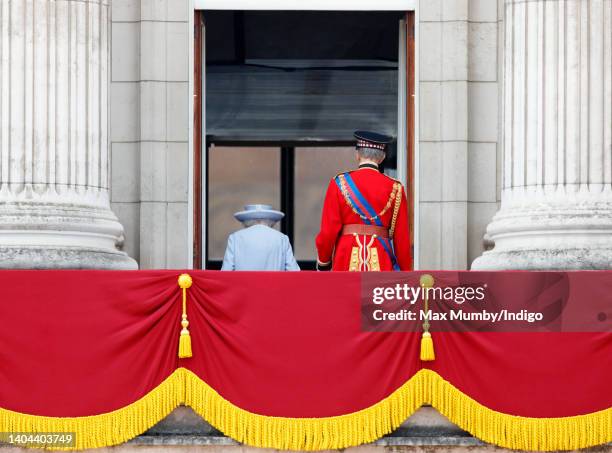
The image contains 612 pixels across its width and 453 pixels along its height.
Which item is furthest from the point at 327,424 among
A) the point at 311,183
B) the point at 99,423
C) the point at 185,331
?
the point at 311,183

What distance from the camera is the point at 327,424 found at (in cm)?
1173

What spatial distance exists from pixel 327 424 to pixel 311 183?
9810 mm

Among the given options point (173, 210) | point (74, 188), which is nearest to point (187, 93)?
point (173, 210)

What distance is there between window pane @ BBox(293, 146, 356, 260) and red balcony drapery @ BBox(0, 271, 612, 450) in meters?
9.20

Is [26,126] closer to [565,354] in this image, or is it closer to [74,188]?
[74,188]

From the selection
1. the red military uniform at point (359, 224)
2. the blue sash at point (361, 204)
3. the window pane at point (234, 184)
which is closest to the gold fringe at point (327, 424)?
the red military uniform at point (359, 224)

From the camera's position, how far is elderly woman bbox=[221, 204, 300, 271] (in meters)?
14.7

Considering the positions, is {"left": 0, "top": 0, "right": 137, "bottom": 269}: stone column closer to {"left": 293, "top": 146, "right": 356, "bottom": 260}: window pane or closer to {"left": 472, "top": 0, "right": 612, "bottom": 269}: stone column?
{"left": 472, "top": 0, "right": 612, "bottom": 269}: stone column

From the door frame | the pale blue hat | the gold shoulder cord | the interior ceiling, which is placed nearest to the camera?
the gold shoulder cord

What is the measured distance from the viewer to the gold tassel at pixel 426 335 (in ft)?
38.7

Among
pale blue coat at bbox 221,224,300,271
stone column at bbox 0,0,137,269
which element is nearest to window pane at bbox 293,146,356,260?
pale blue coat at bbox 221,224,300,271

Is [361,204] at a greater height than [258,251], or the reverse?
[361,204]

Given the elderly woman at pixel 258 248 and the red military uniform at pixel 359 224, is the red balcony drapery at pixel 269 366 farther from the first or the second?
the elderly woman at pixel 258 248

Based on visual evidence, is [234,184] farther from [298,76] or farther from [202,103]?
[202,103]
